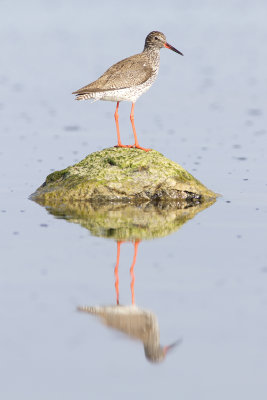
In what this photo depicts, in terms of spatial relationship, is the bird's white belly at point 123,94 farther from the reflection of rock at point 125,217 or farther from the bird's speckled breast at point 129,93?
the reflection of rock at point 125,217

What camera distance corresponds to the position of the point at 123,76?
12641 millimetres

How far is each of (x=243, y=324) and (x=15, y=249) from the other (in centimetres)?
339

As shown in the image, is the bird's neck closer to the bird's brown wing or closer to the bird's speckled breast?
the bird's speckled breast

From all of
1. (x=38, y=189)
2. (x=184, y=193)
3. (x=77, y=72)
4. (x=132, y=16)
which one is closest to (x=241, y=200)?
(x=184, y=193)

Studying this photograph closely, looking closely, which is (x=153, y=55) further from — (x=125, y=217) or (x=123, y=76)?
(x=125, y=217)

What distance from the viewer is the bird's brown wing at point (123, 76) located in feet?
40.7

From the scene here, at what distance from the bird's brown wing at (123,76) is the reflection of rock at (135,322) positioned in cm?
536

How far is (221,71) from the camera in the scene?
84.0 ft

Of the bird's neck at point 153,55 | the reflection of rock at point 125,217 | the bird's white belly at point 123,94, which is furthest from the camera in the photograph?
the bird's neck at point 153,55

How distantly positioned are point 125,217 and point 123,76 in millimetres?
2670

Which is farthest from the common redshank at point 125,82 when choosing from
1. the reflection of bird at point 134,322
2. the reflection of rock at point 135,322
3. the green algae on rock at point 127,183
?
the reflection of rock at point 135,322

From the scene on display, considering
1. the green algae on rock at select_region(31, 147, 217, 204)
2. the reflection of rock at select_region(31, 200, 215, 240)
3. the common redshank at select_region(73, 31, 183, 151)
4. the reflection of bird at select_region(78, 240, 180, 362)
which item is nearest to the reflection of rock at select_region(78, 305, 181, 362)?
the reflection of bird at select_region(78, 240, 180, 362)

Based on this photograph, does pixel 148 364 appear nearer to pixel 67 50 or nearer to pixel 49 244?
pixel 49 244

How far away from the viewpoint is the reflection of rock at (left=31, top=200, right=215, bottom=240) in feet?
34.1
